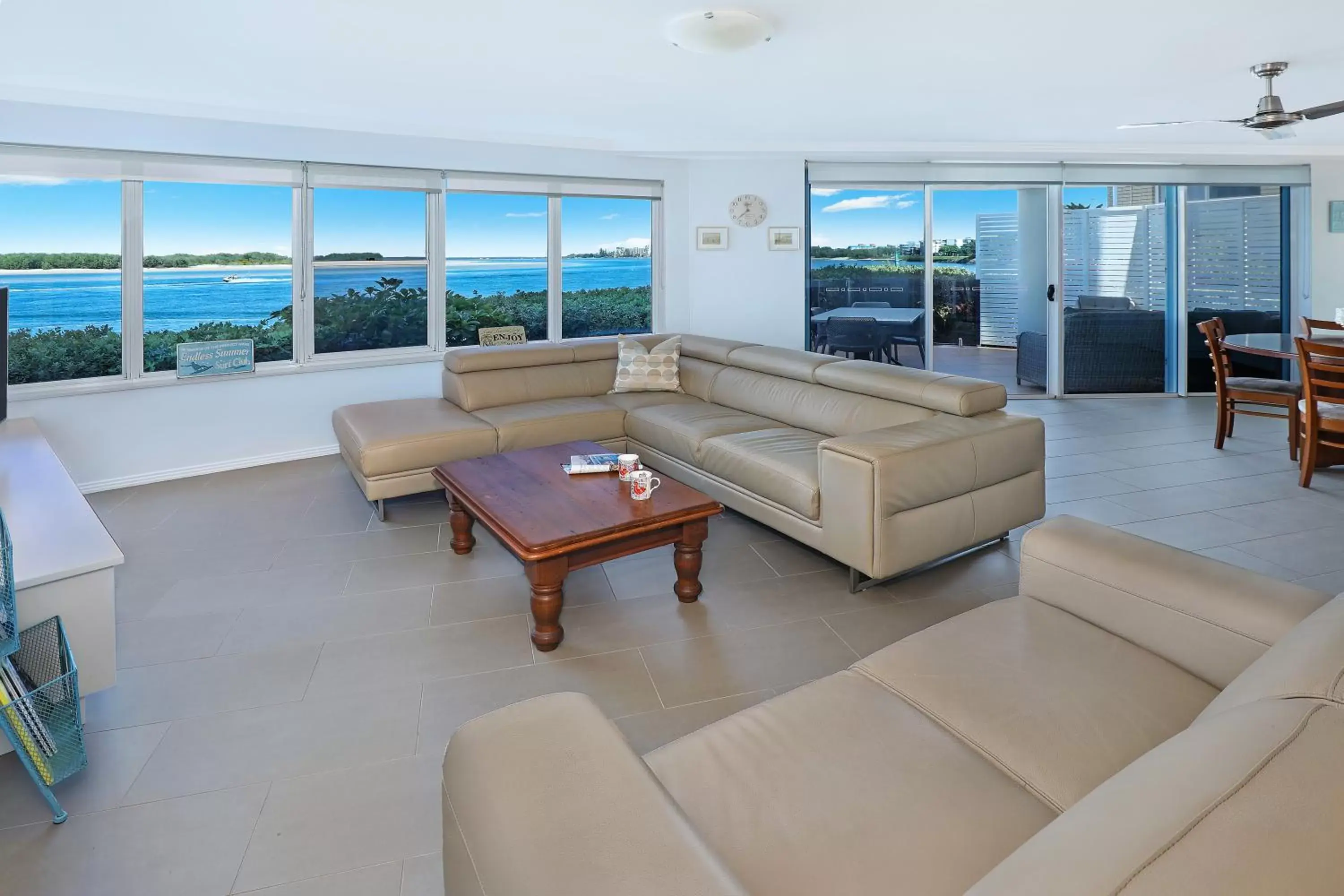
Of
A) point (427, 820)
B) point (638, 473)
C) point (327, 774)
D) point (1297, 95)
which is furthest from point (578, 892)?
point (1297, 95)

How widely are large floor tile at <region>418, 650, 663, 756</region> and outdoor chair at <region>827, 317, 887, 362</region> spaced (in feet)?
17.7

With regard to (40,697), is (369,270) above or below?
above

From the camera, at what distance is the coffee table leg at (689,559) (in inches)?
123

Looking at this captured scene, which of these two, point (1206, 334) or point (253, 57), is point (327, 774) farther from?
point (1206, 334)

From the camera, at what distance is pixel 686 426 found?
4367 millimetres

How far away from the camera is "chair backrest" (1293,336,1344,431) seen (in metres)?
4.36

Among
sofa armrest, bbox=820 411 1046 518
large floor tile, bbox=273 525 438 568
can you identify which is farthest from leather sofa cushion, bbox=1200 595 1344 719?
large floor tile, bbox=273 525 438 568

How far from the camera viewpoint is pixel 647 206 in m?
7.14

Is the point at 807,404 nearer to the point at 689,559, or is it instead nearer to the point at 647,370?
the point at 647,370

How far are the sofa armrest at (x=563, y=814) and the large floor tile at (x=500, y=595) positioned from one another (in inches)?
72.5

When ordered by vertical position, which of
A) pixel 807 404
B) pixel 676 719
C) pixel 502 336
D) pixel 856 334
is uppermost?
pixel 856 334

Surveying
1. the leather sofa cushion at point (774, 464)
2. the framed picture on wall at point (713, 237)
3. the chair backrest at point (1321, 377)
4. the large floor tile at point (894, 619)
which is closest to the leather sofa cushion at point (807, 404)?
the leather sofa cushion at point (774, 464)

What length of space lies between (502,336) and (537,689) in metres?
4.03

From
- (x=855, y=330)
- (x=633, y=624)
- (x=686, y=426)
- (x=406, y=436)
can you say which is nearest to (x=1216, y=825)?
(x=633, y=624)
